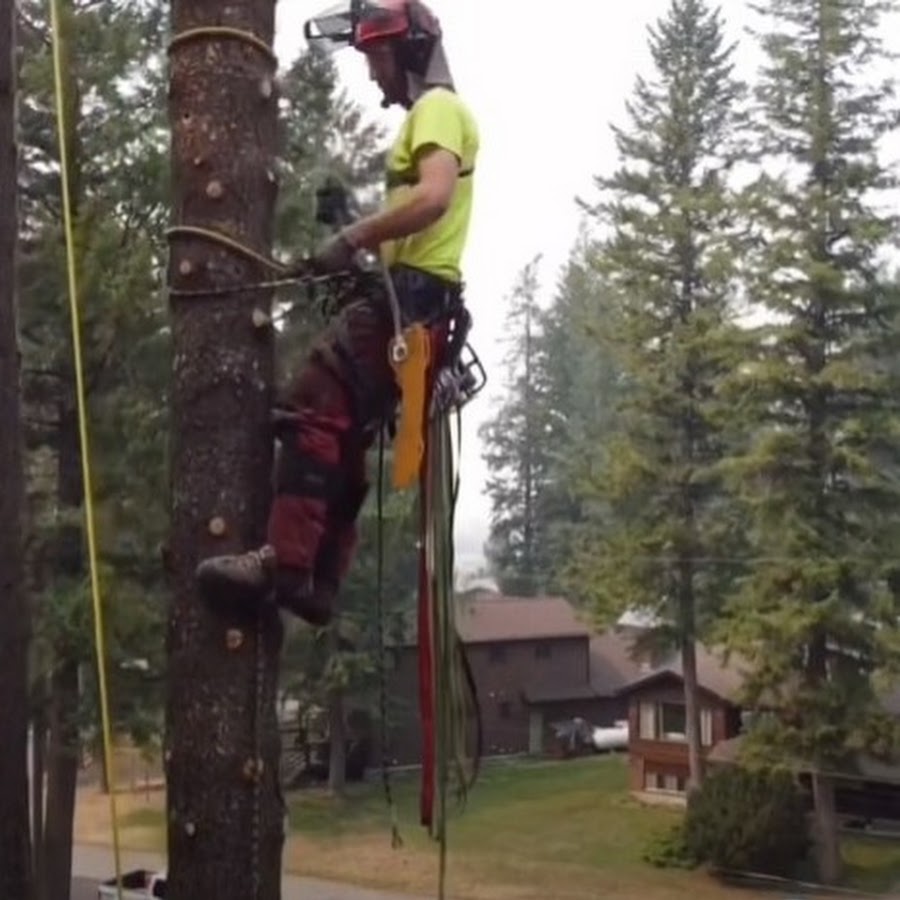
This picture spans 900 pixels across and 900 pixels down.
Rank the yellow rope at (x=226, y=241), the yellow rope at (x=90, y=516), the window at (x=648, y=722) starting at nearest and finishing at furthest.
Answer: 1. the yellow rope at (x=226, y=241)
2. the yellow rope at (x=90, y=516)
3. the window at (x=648, y=722)

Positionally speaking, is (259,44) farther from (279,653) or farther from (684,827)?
(684,827)

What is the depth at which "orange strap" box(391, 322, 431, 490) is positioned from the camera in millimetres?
3238

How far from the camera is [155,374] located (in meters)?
13.9

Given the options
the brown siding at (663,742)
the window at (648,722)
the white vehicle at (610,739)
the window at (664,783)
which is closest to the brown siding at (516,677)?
the white vehicle at (610,739)

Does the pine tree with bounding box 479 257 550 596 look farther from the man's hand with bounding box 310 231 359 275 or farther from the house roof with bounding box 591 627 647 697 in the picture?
the man's hand with bounding box 310 231 359 275

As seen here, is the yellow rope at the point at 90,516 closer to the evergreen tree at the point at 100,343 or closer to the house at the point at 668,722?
the evergreen tree at the point at 100,343

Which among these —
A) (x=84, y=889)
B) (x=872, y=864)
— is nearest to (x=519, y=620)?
(x=872, y=864)

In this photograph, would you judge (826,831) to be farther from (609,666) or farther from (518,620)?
(609,666)

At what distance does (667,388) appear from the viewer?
875 inches

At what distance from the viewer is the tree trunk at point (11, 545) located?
5.25 m

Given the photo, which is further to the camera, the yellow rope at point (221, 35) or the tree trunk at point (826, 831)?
the tree trunk at point (826, 831)

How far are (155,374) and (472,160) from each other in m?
10.9

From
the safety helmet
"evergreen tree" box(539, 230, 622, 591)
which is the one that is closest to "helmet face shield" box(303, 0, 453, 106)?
the safety helmet

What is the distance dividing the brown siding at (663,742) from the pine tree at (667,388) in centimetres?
59
